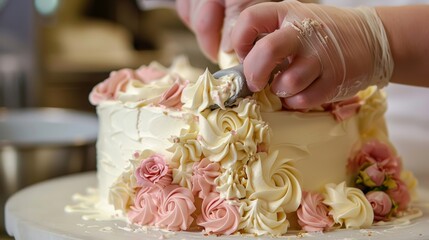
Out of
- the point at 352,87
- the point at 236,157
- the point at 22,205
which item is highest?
the point at 352,87

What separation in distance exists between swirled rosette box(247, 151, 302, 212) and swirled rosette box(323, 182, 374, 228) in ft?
0.24

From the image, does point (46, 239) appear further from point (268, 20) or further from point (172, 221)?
point (268, 20)

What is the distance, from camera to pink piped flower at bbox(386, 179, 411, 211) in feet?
4.86

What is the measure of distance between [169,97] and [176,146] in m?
0.10

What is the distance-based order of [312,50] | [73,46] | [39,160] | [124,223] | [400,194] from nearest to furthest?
[312,50], [124,223], [400,194], [39,160], [73,46]

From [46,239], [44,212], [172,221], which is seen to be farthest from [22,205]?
[172,221]

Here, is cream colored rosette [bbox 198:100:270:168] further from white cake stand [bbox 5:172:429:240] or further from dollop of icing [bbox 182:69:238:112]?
white cake stand [bbox 5:172:429:240]

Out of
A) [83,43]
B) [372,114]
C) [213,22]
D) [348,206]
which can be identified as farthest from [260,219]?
[83,43]

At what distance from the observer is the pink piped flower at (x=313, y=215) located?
4.34 ft

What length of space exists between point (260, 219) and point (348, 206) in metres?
0.18

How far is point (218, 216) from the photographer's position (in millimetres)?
1307

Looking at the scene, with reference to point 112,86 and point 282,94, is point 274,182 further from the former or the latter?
point 112,86

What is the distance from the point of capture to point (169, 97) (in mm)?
1374

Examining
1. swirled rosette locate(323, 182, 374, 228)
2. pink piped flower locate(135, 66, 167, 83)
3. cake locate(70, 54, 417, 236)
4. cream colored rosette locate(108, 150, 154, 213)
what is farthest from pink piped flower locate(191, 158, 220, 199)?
pink piped flower locate(135, 66, 167, 83)
